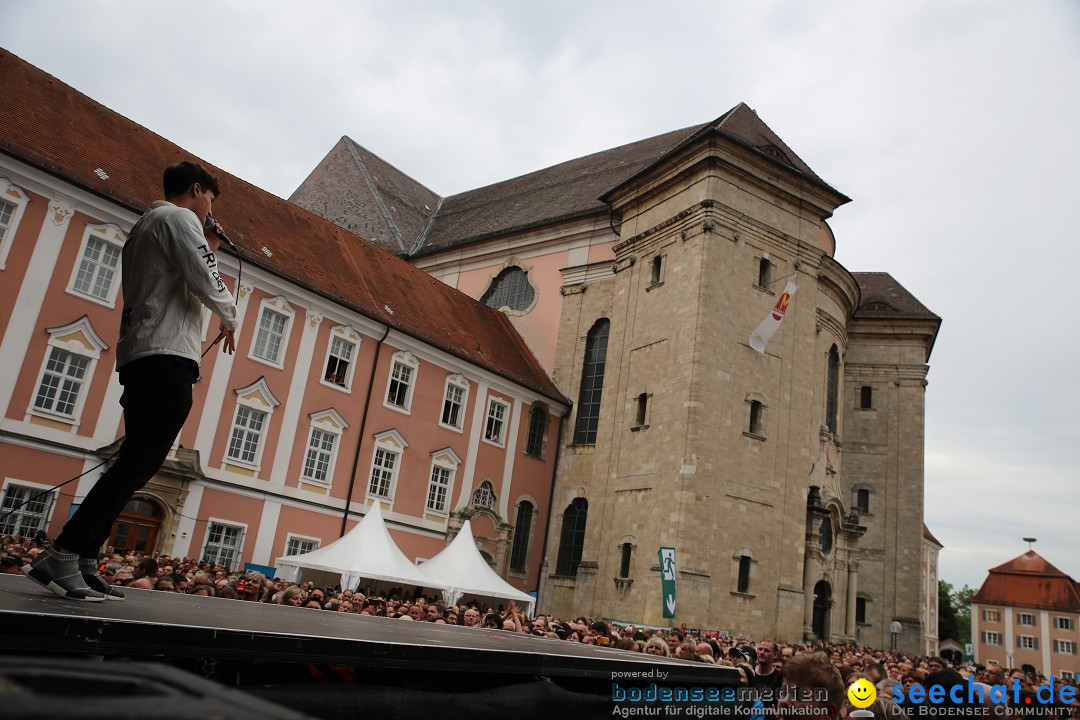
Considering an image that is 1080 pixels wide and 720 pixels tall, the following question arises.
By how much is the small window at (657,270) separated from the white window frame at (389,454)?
35.5ft

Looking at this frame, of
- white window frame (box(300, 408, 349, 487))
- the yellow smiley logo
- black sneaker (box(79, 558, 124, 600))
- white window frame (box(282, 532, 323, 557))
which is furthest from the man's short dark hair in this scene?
white window frame (box(300, 408, 349, 487))

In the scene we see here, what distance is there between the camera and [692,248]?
1074 inches

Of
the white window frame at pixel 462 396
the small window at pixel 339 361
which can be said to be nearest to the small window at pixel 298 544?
the small window at pixel 339 361

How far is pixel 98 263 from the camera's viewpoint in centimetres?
1933

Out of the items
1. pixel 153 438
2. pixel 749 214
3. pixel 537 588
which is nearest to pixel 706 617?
pixel 537 588

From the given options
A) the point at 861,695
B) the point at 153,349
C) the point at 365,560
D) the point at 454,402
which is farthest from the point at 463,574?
the point at 153,349

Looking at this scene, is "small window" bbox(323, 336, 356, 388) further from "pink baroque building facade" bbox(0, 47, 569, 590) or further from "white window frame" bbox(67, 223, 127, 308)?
"white window frame" bbox(67, 223, 127, 308)

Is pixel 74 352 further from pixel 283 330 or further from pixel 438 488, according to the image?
pixel 438 488

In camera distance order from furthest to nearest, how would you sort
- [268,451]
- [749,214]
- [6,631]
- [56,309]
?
[749,214] → [268,451] → [56,309] → [6,631]

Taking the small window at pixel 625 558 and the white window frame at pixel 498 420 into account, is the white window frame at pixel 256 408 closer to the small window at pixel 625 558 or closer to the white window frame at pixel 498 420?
the white window frame at pixel 498 420

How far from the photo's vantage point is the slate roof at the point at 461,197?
1443 inches

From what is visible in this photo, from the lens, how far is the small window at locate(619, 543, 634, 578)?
25.5 m

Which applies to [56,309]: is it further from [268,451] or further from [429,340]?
[429,340]

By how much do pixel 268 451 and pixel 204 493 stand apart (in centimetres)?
217
